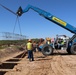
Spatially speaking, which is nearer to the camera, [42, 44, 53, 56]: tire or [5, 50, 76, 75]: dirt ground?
[5, 50, 76, 75]: dirt ground

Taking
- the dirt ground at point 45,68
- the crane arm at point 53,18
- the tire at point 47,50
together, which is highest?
the crane arm at point 53,18

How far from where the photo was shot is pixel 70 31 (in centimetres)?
2295

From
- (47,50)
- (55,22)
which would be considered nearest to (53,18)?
(55,22)

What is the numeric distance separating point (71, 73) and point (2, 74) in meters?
4.26

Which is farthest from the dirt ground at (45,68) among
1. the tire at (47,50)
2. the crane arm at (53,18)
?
the crane arm at (53,18)

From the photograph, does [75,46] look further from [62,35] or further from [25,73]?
[25,73]

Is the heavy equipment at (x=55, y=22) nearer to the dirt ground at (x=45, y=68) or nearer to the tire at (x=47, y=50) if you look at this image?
the tire at (x=47, y=50)

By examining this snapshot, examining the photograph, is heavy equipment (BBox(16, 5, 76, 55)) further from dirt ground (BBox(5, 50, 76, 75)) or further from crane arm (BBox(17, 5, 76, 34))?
dirt ground (BBox(5, 50, 76, 75))

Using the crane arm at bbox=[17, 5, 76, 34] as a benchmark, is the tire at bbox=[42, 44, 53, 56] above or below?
below

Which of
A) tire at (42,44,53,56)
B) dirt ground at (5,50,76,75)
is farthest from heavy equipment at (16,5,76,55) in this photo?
dirt ground at (5,50,76,75)

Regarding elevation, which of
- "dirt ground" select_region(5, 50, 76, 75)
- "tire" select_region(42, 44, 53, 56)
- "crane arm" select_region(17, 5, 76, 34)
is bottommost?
"dirt ground" select_region(5, 50, 76, 75)

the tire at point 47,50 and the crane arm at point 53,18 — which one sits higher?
the crane arm at point 53,18

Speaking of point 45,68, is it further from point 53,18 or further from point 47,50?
point 53,18

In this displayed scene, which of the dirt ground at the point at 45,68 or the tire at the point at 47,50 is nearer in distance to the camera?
the dirt ground at the point at 45,68
